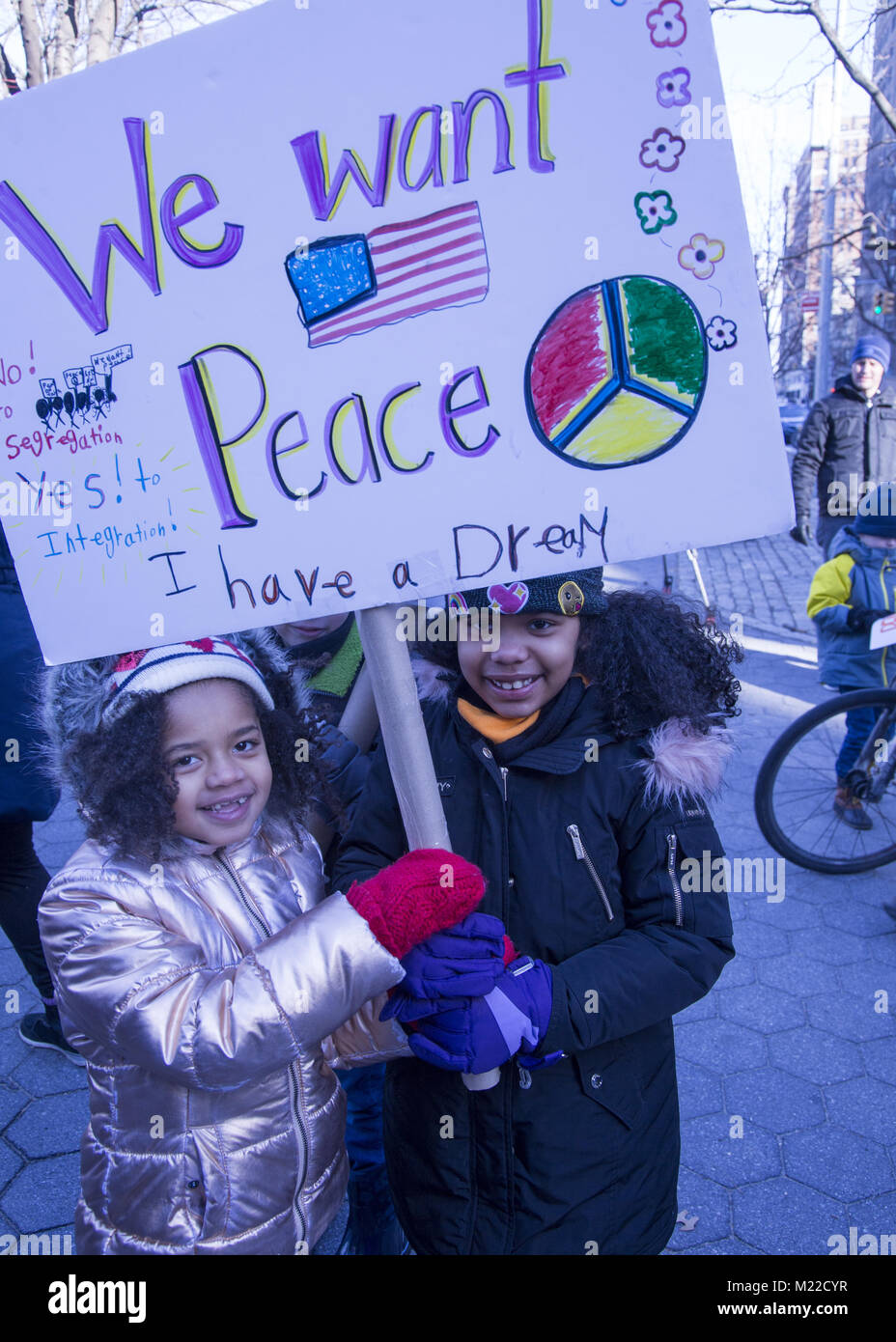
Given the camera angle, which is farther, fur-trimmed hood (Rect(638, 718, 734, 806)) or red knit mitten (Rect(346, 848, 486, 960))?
fur-trimmed hood (Rect(638, 718, 734, 806))

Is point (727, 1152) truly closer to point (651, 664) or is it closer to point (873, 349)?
point (651, 664)

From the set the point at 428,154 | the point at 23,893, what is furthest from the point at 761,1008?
the point at 428,154

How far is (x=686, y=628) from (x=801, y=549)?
1058 cm

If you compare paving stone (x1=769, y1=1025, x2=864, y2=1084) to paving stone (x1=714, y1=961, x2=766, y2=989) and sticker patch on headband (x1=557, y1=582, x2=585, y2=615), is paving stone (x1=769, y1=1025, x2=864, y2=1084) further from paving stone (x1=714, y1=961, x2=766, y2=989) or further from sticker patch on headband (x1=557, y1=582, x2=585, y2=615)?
sticker patch on headband (x1=557, y1=582, x2=585, y2=615)

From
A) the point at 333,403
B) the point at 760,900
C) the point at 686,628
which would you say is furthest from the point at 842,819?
the point at 333,403

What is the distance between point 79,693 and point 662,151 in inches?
43.0

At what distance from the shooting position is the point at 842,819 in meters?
3.93

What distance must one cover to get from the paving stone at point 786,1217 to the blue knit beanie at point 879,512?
2314mm

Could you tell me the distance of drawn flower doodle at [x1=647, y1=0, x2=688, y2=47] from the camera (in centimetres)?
110

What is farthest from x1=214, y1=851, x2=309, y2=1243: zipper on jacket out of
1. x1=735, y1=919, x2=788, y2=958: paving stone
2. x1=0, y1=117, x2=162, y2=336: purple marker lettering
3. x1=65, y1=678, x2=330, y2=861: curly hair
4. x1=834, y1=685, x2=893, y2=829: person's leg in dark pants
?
x1=834, y1=685, x2=893, y2=829: person's leg in dark pants

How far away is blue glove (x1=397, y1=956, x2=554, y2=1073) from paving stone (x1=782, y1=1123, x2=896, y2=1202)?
1475 mm

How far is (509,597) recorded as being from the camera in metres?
1.42
